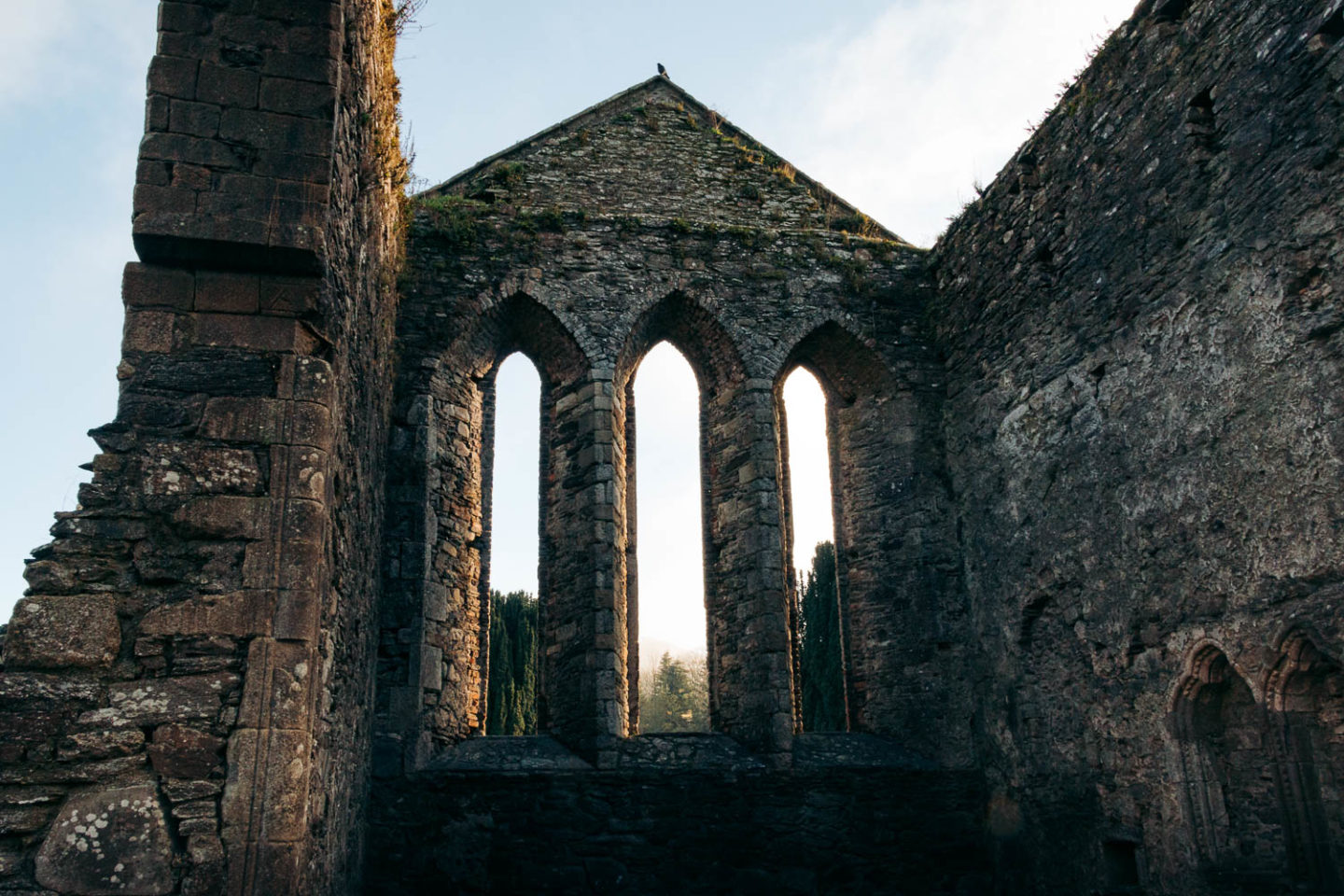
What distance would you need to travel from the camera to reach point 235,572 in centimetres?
502

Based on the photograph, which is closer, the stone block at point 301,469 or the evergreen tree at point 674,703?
the stone block at point 301,469

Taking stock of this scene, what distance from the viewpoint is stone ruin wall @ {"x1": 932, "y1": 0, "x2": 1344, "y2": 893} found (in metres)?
5.75

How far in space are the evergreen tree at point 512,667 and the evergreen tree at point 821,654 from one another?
367 centimetres

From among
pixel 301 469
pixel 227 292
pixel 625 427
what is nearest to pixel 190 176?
pixel 227 292

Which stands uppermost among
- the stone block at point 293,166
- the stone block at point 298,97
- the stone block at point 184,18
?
the stone block at point 184,18

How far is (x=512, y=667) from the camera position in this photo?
16.1m

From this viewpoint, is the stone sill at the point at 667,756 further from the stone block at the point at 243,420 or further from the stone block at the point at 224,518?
the stone block at the point at 243,420

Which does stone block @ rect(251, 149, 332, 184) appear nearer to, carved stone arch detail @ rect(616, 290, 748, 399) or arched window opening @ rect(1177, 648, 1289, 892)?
carved stone arch detail @ rect(616, 290, 748, 399)

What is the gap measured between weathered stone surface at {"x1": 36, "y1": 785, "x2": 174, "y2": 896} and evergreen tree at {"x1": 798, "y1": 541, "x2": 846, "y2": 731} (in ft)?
36.2

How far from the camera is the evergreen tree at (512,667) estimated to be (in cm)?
1506

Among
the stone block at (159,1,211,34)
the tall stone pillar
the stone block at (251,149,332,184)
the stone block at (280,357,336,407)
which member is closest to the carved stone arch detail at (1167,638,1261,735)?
the tall stone pillar

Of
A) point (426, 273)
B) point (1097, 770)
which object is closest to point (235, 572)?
point (426, 273)

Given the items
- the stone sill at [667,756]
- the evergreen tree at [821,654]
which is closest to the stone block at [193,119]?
the stone sill at [667,756]

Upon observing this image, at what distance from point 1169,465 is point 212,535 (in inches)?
199
